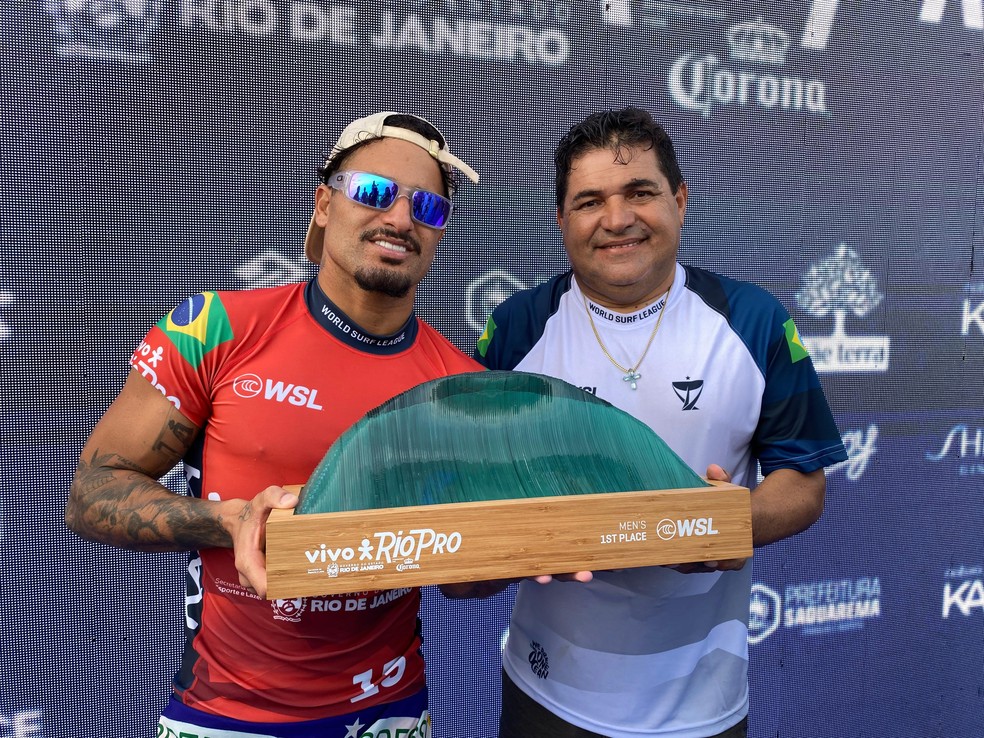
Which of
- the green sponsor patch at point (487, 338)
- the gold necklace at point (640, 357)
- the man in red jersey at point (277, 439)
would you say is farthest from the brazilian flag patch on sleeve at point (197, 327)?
the gold necklace at point (640, 357)

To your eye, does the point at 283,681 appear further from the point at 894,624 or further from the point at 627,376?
the point at 894,624

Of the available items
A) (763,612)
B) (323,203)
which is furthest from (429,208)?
(763,612)

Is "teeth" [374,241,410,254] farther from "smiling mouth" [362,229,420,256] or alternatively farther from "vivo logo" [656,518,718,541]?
"vivo logo" [656,518,718,541]

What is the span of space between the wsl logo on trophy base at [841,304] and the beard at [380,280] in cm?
165

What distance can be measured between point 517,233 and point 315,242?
868mm

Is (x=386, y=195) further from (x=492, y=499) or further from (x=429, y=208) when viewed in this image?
(x=492, y=499)

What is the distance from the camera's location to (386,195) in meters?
1.04

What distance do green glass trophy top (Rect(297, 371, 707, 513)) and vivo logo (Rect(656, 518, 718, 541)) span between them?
55 millimetres

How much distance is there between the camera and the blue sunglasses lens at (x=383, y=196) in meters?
1.04

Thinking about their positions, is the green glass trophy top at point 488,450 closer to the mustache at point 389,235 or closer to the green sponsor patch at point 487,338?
the mustache at point 389,235

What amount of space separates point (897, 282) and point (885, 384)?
1.18 ft

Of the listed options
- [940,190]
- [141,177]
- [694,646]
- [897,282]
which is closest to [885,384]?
[897,282]

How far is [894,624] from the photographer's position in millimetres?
2344

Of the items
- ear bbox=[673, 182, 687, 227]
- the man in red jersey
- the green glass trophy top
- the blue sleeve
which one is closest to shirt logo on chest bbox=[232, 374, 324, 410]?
the man in red jersey
